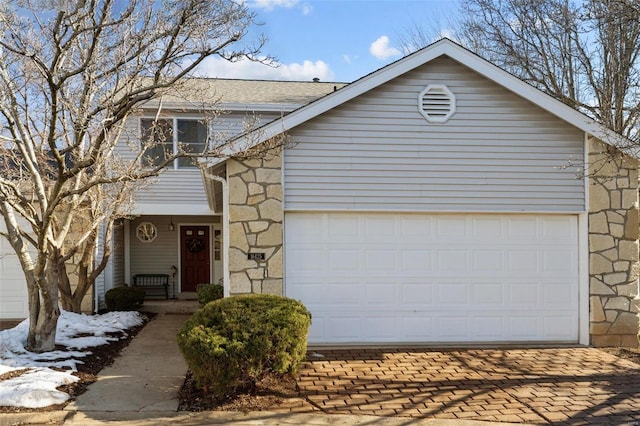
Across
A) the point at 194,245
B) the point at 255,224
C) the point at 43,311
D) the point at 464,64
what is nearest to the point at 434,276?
the point at 255,224

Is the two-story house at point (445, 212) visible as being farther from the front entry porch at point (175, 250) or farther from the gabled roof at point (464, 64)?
the front entry porch at point (175, 250)

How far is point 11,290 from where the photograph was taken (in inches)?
469

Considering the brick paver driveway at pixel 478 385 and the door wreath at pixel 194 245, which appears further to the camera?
the door wreath at pixel 194 245

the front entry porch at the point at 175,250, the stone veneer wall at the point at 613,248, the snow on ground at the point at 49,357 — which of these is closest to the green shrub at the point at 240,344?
the snow on ground at the point at 49,357

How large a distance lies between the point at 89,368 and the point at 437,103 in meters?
6.35

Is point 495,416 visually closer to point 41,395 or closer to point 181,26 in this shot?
point 41,395

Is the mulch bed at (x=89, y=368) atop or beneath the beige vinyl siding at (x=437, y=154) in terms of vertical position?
beneath

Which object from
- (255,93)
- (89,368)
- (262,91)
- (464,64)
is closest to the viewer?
(89,368)

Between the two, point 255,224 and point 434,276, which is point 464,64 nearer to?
point 434,276

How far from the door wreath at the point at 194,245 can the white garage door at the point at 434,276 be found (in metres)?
8.13

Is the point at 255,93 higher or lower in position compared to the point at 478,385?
higher

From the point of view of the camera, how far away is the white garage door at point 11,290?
1188 centimetres

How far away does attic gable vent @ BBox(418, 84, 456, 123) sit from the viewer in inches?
331

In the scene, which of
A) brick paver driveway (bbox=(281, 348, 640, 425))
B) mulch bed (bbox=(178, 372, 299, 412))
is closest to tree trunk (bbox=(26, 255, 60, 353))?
mulch bed (bbox=(178, 372, 299, 412))
